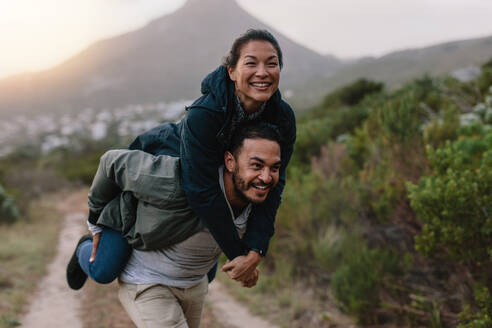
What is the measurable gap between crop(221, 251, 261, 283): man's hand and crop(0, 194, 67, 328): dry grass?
3.70 metres

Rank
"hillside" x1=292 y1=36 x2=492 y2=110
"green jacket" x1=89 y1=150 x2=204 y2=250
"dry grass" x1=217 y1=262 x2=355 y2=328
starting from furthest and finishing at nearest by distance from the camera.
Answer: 1. "hillside" x1=292 y1=36 x2=492 y2=110
2. "dry grass" x1=217 y1=262 x2=355 y2=328
3. "green jacket" x1=89 y1=150 x2=204 y2=250

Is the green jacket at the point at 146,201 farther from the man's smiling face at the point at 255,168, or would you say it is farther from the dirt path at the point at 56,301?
the dirt path at the point at 56,301

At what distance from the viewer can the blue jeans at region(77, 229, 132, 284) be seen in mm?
2252

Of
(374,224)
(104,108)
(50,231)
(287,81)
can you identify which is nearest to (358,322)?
(374,224)

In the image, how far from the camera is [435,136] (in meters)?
5.39

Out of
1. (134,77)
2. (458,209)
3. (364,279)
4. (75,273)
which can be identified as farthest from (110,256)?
(134,77)

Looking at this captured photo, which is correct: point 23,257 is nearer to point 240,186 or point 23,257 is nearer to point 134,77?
point 240,186

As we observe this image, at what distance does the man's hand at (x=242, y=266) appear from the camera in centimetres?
213

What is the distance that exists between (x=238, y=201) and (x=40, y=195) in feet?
63.6

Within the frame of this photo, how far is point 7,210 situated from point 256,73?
40.5ft

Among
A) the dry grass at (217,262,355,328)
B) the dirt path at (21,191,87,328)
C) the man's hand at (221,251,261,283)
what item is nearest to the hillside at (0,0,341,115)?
the dirt path at (21,191,87,328)

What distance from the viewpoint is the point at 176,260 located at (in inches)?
88.5

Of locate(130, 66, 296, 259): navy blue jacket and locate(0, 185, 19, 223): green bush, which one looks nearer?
locate(130, 66, 296, 259): navy blue jacket

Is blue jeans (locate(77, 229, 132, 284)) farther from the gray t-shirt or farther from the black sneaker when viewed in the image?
the black sneaker
